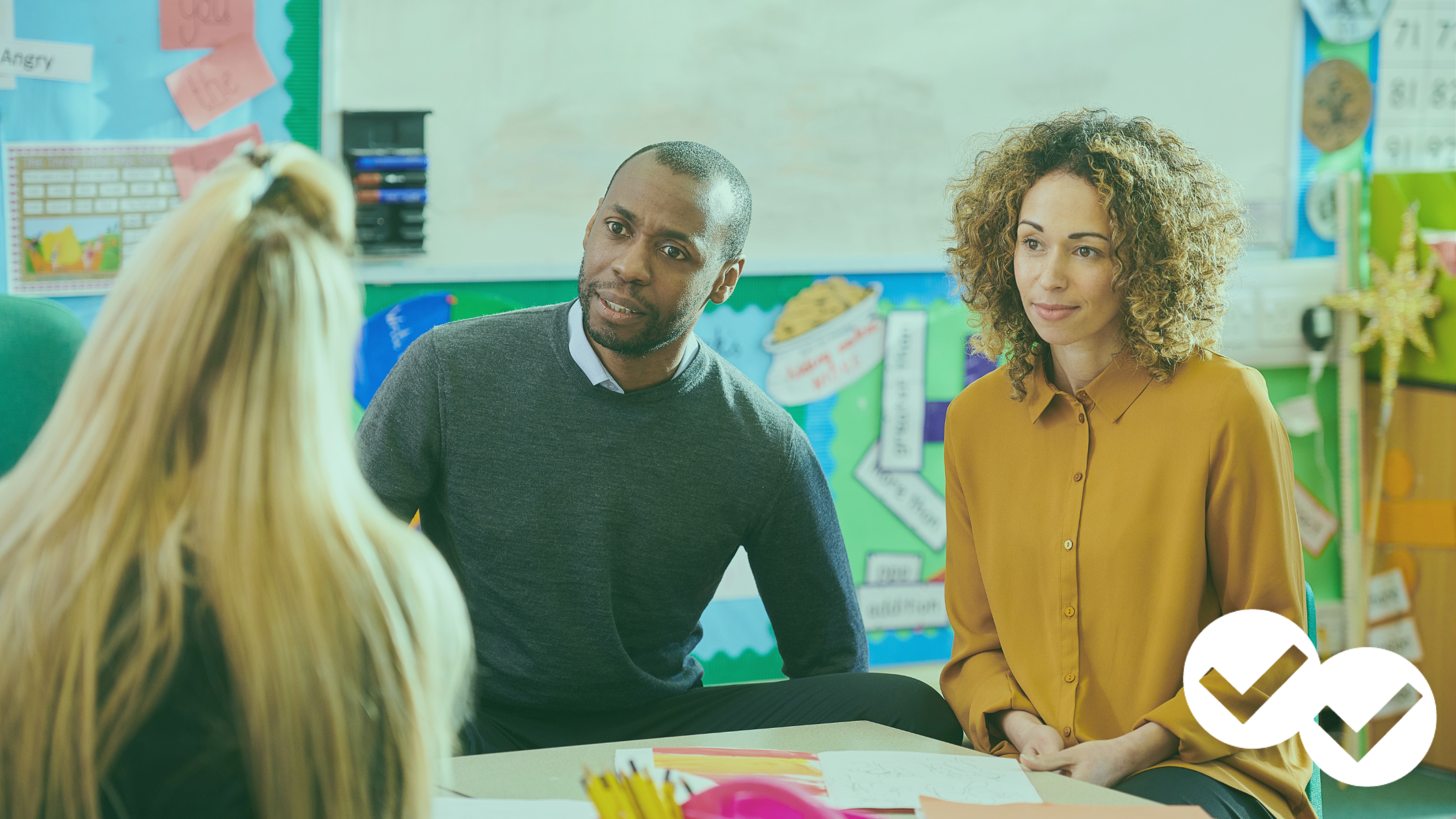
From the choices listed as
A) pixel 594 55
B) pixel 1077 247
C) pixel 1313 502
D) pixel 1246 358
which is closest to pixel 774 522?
pixel 1077 247

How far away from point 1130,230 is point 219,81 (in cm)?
151

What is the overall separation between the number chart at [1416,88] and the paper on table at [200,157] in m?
2.53

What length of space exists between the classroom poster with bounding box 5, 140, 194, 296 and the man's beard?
0.85 m

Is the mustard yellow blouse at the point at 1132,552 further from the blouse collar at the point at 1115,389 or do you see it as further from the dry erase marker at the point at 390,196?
the dry erase marker at the point at 390,196

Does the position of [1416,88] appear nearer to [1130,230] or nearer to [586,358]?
[1130,230]

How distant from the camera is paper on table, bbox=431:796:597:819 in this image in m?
0.97

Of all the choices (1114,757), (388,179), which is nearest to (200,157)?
(388,179)

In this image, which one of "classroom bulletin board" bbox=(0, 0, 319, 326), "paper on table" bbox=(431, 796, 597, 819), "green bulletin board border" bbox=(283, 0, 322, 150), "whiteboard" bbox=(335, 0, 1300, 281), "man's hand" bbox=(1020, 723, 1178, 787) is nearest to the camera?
"paper on table" bbox=(431, 796, 597, 819)

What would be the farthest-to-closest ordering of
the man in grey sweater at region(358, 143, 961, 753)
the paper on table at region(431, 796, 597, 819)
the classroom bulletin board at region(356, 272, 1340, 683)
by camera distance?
the classroom bulletin board at region(356, 272, 1340, 683) → the man in grey sweater at region(358, 143, 961, 753) → the paper on table at region(431, 796, 597, 819)

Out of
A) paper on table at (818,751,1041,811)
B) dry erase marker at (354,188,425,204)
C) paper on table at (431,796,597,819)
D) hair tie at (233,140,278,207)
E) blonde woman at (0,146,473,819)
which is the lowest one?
paper on table at (818,751,1041,811)

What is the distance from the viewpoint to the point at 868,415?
250 cm

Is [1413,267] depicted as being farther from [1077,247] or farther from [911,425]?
[1077,247]

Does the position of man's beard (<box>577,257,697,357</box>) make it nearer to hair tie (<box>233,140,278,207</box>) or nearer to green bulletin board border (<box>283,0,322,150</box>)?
green bulletin board border (<box>283,0,322,150</box>)

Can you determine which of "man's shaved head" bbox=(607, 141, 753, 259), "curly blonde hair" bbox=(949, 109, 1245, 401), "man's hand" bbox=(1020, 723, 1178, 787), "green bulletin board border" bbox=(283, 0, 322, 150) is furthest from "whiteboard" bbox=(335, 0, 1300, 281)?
"man's hand" bbox=(1020, 723, 1178, 787)
